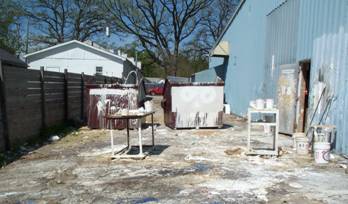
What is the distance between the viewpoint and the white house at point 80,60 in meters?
27.3

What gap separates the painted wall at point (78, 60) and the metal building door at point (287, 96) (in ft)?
61.3

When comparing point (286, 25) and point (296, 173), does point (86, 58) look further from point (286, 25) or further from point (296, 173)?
point (296, 173)

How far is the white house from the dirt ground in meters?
19.9

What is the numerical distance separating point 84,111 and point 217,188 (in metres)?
9.41

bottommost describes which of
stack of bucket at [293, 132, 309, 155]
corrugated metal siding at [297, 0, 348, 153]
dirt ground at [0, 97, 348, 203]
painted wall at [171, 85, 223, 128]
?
dirt ground at [0, 97, 348, 203]

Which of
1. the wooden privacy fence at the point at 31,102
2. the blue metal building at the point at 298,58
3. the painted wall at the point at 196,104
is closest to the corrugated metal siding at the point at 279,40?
the blue metal building at the point at 298,58

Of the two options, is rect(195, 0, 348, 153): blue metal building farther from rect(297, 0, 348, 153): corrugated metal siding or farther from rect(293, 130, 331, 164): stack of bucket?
rect(293, 130, 331, 164): stack of bucket

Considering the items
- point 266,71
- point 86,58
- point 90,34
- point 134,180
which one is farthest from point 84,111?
point 90,34

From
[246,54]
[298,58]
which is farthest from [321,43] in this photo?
[246,54]

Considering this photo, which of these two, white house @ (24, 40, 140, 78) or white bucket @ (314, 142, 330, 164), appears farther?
white house @ (24, 40, 140, 78)

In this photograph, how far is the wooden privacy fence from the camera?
23.0 ft

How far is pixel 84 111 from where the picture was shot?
525 inches

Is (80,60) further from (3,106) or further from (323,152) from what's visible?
(323,152)

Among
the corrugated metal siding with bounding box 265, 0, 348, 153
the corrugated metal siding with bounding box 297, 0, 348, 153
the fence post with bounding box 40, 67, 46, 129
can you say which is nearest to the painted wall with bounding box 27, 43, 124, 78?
the corrugated metal siding with bounding box 265, 0, 348, 153
